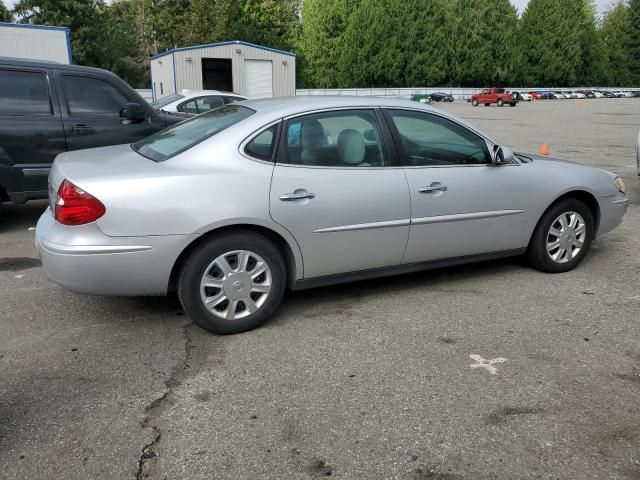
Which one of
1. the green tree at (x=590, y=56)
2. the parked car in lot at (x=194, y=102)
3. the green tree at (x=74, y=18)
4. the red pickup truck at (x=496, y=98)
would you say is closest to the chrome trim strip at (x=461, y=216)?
the parked car in lot at (x=194, y=102)

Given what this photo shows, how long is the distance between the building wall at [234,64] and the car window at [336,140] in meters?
24.5

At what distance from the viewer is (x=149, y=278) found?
3.48 meters

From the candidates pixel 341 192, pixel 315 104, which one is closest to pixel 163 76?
pixel 315 104

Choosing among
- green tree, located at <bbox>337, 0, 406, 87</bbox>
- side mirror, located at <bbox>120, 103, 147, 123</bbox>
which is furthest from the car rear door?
green tree, located at <bbox>337, 0, 406, 87</bbox>

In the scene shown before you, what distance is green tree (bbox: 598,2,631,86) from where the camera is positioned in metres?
82.8

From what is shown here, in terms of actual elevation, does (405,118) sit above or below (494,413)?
above

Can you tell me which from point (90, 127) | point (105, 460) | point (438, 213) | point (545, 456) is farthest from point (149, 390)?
point (90, 127)

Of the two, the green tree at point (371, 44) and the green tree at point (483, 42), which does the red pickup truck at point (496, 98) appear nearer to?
the green tree at point (371, 44)

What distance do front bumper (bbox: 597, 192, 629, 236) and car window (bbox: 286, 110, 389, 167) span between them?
2.25 meters

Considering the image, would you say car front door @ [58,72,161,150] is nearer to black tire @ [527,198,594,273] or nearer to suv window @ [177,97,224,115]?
suv window @ [177,97,224,115]

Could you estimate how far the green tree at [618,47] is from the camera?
272ft

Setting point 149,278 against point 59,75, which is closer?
point 149,278

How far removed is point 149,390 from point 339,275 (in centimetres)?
156

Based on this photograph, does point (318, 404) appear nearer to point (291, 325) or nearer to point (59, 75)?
point (291, 325)
